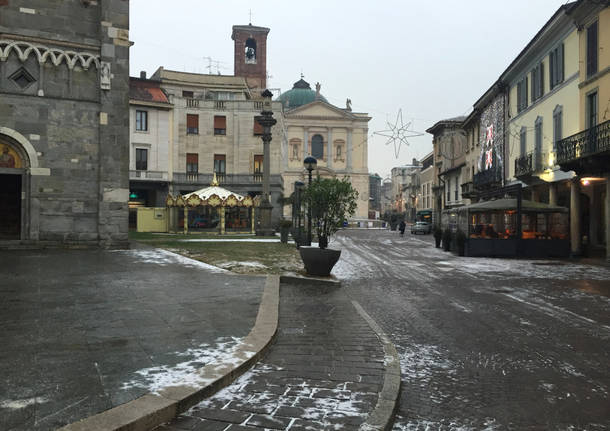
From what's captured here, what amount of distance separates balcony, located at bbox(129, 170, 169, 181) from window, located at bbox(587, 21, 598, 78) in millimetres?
33945

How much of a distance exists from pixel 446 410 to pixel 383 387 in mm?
513

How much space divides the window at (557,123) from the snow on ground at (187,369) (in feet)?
71.2

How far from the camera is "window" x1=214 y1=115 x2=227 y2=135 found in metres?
46.9

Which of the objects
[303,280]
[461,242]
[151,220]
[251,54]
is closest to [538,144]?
[461,242]

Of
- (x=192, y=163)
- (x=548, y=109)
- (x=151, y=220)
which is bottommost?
(x=151, y=220)

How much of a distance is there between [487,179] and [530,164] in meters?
8.36

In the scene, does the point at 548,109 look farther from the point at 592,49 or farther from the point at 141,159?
the point at 141,159

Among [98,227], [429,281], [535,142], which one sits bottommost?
[429,281]

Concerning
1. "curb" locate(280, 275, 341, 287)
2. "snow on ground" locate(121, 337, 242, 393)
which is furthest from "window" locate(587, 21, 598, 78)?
"snow on ground" locate(121, 337, 242, 393)

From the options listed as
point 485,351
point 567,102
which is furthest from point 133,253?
point 567,102

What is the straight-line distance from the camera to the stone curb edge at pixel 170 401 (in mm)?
3104

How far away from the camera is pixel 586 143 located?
62.2 ft

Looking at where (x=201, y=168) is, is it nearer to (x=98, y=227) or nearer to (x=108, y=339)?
(x=98, y=227)

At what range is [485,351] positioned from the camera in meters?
5.73
